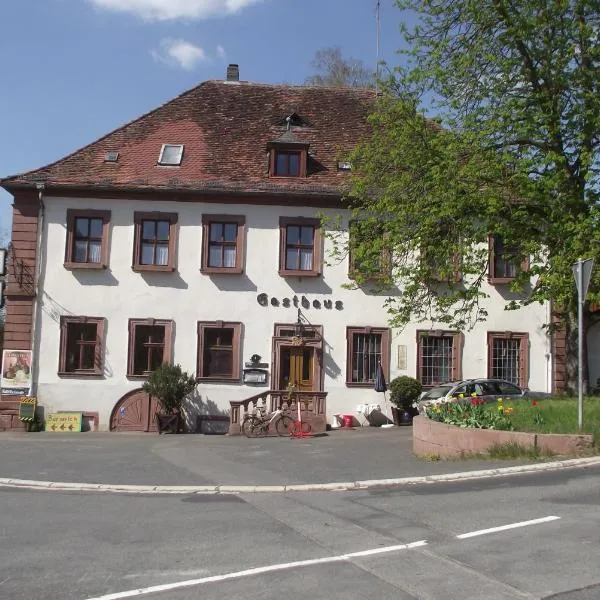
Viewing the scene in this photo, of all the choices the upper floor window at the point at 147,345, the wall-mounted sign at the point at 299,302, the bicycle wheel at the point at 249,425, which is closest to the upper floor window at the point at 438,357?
the wall-mounted sign at the point at 299,302

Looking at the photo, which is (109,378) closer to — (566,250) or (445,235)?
(445,235)

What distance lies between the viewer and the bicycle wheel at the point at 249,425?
1989 cm

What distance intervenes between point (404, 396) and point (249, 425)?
16.6 ft

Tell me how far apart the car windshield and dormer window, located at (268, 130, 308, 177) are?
7825mm

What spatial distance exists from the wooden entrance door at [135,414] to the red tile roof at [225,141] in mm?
6398

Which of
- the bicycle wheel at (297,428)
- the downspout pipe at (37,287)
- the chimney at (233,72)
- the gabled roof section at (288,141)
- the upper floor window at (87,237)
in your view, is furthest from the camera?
the chimney at (233,72)

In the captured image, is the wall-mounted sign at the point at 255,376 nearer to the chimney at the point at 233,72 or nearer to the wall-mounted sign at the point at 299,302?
the wall-mounted sign at the point at 299,302

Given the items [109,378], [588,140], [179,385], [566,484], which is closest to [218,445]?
[179,385]

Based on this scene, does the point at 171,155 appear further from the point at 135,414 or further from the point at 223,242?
the point at 135,414

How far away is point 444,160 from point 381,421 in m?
8.97

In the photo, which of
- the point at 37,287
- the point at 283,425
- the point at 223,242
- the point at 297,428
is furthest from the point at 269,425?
the point at 37,287

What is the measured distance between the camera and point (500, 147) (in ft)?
57.8

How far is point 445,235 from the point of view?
17938 mm

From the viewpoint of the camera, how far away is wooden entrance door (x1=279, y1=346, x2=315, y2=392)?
23188mm
